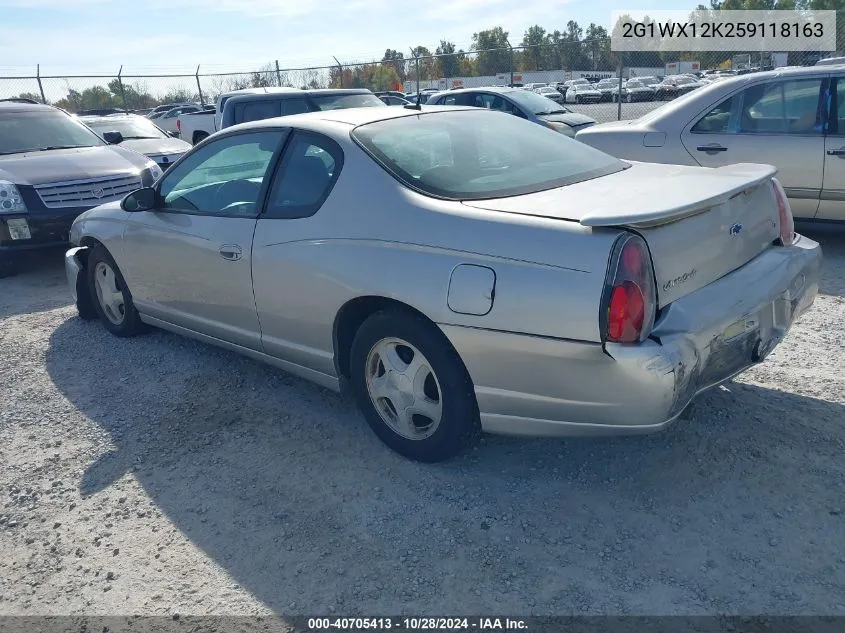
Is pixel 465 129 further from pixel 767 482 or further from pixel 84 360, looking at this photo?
pixel 84 360

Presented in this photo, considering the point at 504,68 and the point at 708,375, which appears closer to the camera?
the point at 708,375

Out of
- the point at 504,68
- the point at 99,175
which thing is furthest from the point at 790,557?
the point at 504,68

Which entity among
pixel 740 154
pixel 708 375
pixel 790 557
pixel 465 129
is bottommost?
pixel 790 557

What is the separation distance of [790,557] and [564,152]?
2162 millimetres

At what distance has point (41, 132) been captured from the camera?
817 centimetres

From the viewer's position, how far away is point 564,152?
149 inches

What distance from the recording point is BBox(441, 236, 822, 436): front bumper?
8.45ft

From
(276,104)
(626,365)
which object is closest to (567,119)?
(276,104)

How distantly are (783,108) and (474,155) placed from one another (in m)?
4.00

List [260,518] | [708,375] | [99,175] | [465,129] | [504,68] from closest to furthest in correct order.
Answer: [708,375] → [260,518] → [465,129] → [99,175] → [504,68]

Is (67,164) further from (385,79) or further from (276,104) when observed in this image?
(385,79)

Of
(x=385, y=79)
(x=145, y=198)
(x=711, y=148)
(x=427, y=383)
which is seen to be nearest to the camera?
(x=427, y=383)

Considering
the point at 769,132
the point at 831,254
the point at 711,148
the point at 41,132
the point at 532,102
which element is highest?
the point at 41,132

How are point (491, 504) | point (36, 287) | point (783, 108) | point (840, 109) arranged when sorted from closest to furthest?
point (491, 504), point (840, 109), point (783, 108), point (36, 287)
